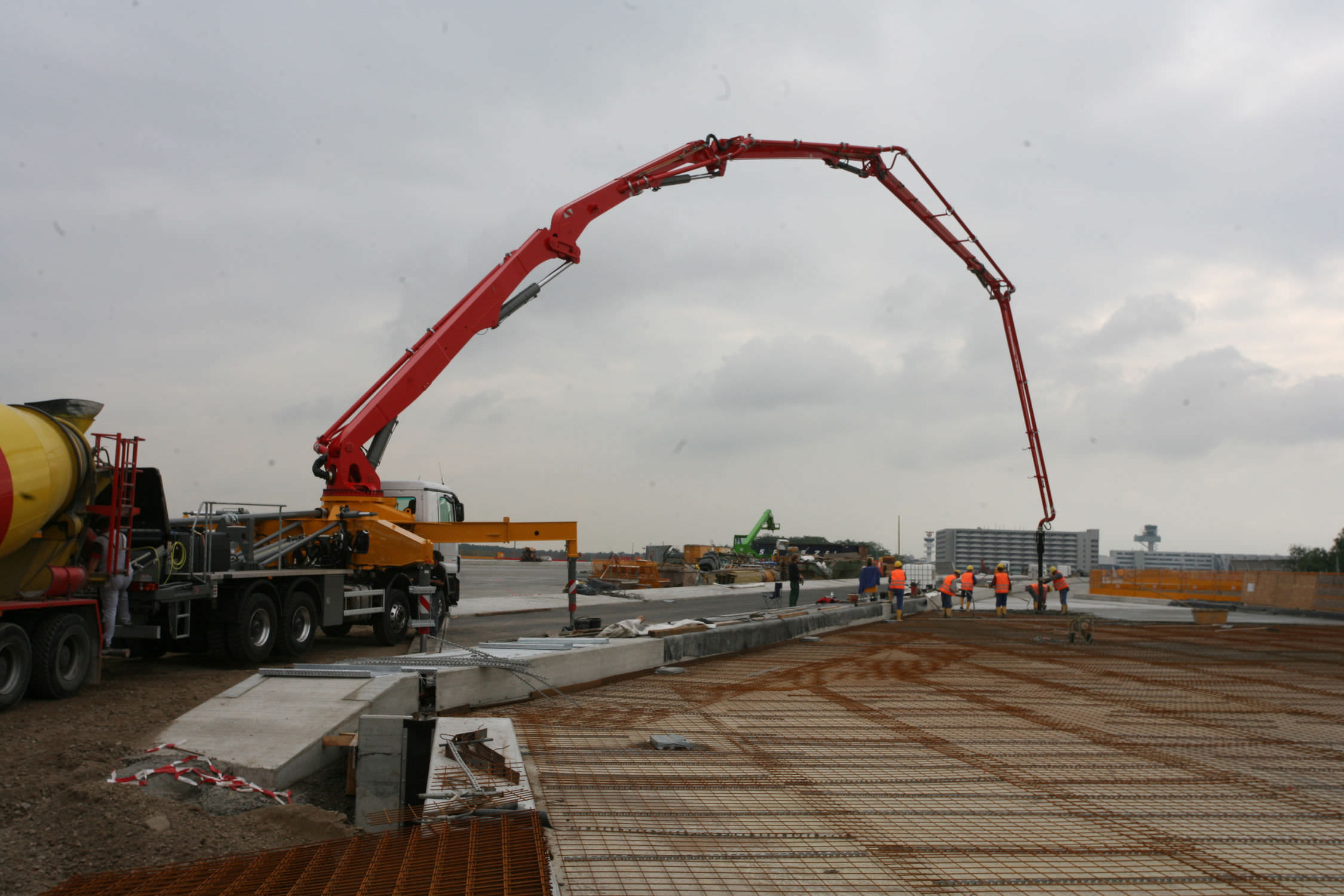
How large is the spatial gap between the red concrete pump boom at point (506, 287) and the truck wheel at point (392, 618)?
1.70 metres

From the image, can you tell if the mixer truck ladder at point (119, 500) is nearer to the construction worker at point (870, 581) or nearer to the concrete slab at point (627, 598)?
the concrete slab at point (627, 598)

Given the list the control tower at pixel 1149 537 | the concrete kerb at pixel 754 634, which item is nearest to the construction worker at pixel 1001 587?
the concrete kerb at pixel 754 634

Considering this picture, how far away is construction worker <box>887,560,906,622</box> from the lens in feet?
75.9

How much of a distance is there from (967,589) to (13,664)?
924 inches

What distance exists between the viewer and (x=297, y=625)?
12398 millimetres

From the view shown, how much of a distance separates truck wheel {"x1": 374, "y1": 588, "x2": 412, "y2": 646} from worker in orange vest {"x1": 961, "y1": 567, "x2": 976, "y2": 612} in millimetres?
16594

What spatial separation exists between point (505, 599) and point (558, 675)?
55.3ft

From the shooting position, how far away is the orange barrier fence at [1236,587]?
28.7 meters

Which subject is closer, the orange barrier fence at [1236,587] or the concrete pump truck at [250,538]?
the concrete pump truck at [250,538]

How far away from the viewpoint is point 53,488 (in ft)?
28.7

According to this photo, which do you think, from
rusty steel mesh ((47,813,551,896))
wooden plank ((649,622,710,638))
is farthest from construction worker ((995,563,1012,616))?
rusty steel mesh ((47,813,551,896))

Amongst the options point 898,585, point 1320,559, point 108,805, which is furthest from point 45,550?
point 1320,559

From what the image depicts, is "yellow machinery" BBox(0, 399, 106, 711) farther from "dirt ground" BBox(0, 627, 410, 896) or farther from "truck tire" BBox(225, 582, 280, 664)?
"truck tire" BBox(225, 582, 280, 664)

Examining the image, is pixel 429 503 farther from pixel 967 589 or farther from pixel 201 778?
pixel 967 589
